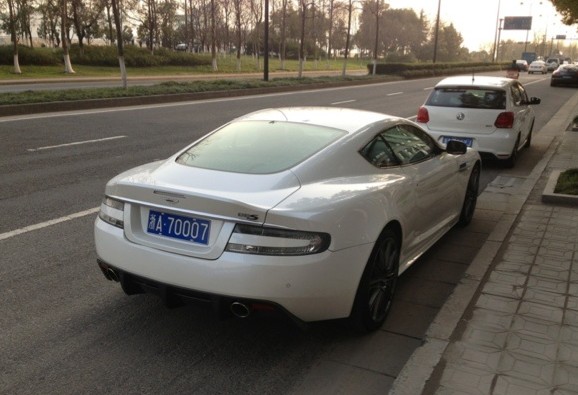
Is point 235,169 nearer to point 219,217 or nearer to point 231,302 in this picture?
point 219,217

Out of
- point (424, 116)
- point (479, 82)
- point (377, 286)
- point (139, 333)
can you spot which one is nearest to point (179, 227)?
point (139, 333)

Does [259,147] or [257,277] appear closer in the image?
[257,277]

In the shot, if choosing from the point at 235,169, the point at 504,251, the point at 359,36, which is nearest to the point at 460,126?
the point at 504,251

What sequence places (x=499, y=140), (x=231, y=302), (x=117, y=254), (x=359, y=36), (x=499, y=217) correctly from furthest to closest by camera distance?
(x=359, y=36)
(x=499, y=140)
(x=499, y=217)
(x=117, y=254)
(x=231, y=302)

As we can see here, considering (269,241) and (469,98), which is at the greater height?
(469,98)

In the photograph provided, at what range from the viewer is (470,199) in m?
6.00

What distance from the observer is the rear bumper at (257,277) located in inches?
117

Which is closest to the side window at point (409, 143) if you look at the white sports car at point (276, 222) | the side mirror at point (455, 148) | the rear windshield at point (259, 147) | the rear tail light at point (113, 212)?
the white sports car at point (276, 222)

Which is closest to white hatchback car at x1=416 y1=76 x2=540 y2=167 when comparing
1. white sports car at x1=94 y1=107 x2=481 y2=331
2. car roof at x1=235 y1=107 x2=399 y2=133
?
car roof at x1=235 y1=107 x2=399 y2=133

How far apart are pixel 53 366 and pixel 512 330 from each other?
2.82 metres

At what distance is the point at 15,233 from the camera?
523cm

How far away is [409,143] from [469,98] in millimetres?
5324

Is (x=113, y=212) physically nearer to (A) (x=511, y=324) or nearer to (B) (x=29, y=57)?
(A) (x=511, y=324)

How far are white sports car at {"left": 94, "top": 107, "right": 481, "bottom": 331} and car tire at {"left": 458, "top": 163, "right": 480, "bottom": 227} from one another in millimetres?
1749
